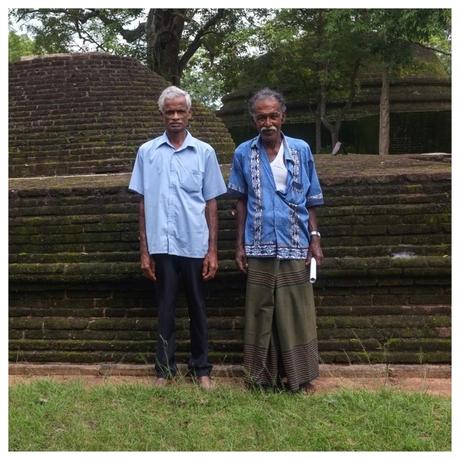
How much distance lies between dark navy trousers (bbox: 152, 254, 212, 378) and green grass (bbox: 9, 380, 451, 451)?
160 mm

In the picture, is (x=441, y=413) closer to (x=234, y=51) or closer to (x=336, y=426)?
(x=336, y=426)

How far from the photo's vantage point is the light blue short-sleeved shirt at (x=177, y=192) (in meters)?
3.36

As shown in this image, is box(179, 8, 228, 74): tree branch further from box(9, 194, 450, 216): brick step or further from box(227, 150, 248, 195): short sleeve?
box(227, 150, 248, 195): short sleeve

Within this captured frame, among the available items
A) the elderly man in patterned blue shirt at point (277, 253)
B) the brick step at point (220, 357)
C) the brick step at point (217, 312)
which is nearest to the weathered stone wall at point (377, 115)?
the brick step at point (217, 312)

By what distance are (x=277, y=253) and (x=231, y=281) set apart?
0.65 metres

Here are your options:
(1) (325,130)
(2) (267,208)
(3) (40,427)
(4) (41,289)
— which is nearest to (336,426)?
(2) (267,208)

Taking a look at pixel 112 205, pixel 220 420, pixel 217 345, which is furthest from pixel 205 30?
pixel 220 420

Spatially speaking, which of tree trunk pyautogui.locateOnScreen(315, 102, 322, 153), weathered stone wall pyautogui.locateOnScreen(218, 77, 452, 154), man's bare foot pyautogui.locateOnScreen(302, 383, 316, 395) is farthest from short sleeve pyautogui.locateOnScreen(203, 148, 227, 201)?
tree trunk pyautogui.locateOnScreen(315, 102, 322, 153)

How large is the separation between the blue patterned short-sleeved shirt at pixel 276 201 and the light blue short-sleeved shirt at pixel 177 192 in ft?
0.54

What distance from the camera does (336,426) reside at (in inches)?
115

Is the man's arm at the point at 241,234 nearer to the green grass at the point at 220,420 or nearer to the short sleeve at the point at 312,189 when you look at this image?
the short sleeve at the point at 312,189

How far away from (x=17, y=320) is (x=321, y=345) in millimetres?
1792

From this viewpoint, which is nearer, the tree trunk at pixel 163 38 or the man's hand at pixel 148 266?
the man's hand at pixel 148 266

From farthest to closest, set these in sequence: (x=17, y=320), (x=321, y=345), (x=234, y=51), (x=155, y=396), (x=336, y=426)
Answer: (x=234, y=51)
(x=17, y=320)
(x=321, y=345)
(x=155, y=396)
(x=336, y=426)
